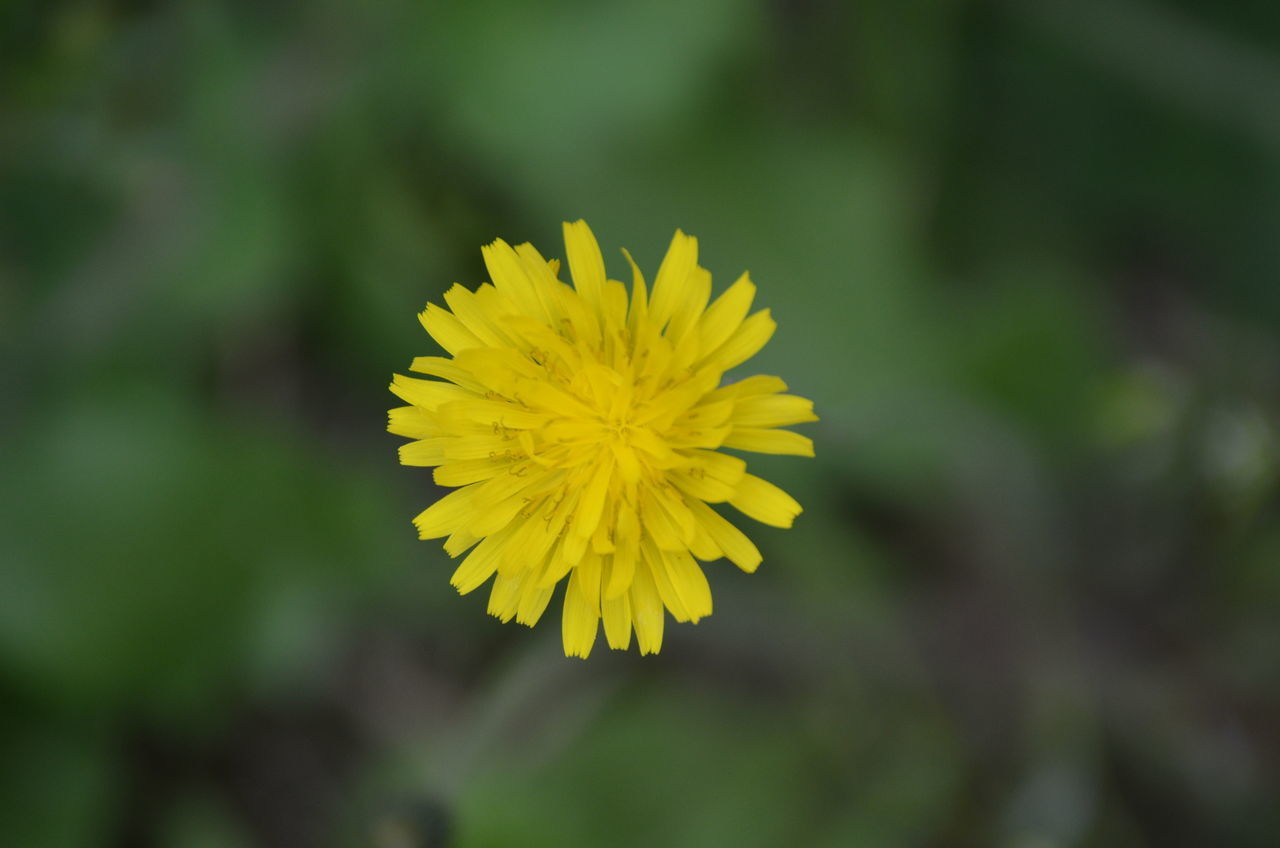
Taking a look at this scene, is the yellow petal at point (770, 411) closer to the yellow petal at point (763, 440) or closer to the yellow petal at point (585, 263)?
the yellow petal at point (763, 440)

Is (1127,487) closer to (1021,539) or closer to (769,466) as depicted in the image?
(1021,539)

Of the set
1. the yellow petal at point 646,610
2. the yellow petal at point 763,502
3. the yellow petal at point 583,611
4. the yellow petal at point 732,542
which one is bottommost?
the yellow petal at point 583,611

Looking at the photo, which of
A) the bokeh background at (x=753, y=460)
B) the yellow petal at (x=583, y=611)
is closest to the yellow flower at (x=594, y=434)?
the yellow petal at (x=583, y=611)

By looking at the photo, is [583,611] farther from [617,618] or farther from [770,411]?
[770,411]

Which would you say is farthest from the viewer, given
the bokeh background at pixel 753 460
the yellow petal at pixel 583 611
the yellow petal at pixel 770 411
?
the bokeh background at pixel 753 460

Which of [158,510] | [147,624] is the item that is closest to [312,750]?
[147,624]

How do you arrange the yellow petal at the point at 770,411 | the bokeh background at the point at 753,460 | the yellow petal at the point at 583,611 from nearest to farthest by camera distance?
the yellow petal at the point at 770,411, the yellow petal at the point at 583,611, the bokeh background at the point at 753,460

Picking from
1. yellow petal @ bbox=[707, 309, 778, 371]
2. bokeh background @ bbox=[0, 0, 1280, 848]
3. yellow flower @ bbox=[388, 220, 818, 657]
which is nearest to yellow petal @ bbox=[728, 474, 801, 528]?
yellow flower @ bbox=[388, 220, 818, 657]

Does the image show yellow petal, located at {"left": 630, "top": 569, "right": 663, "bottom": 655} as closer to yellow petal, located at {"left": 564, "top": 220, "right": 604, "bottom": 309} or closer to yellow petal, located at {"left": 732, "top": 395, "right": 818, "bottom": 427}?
yellow petal, located at {"left": 732, "top": 395, "right": 818, "bottom": 427}
